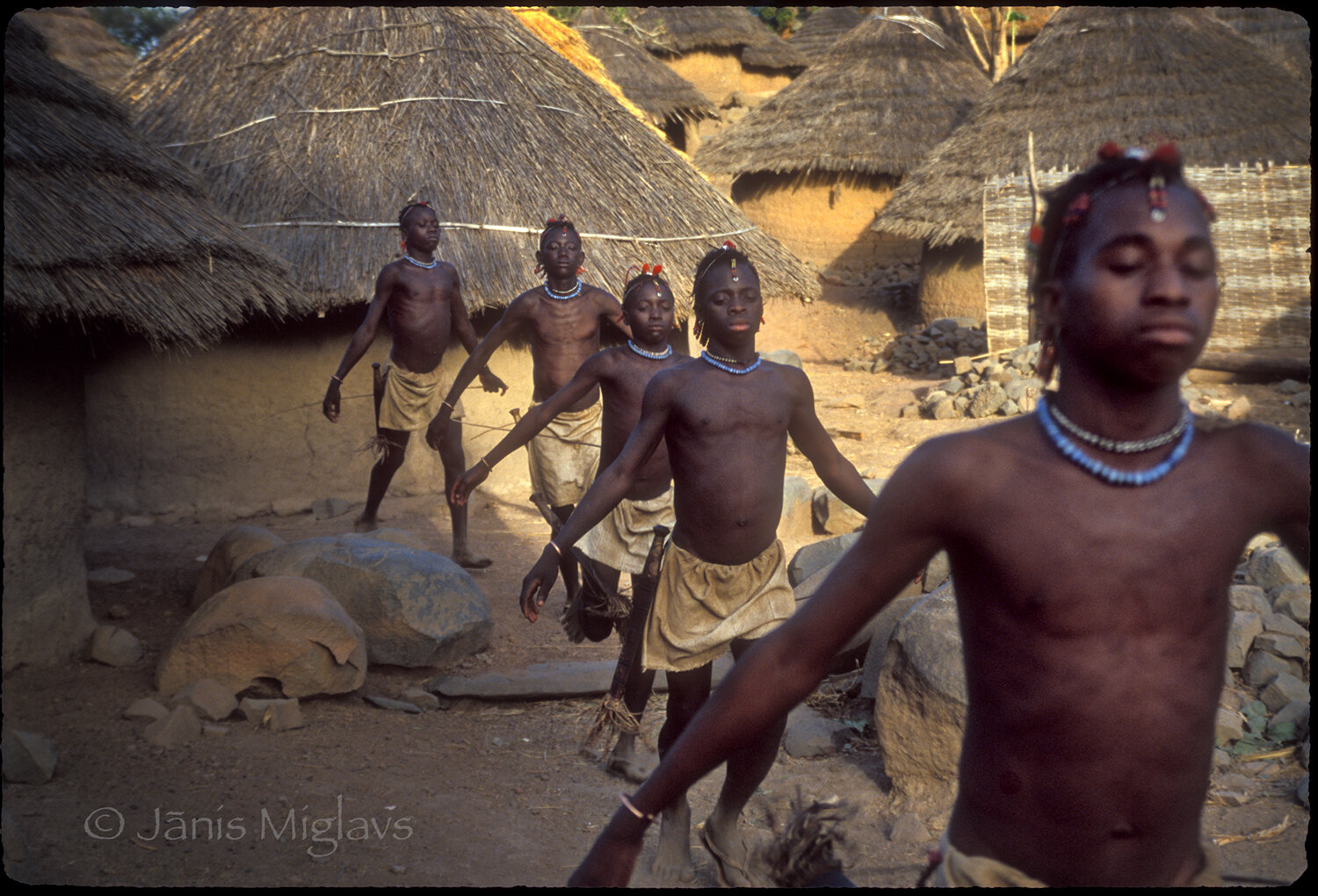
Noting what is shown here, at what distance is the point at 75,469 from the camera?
15.2 feet

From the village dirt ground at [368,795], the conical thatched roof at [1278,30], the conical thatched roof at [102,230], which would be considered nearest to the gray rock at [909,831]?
the village dirt ground at [368,795]

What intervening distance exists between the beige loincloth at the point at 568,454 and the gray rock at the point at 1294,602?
123 inches

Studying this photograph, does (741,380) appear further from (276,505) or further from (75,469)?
(276,505)

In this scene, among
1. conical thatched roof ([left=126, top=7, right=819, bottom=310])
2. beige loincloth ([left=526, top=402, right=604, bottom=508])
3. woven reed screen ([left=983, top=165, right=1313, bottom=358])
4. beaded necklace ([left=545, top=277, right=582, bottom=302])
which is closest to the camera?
beige loincloth ([left=526, top=402, right=604, bottom=508])

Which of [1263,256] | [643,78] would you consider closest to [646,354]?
[1263,256]

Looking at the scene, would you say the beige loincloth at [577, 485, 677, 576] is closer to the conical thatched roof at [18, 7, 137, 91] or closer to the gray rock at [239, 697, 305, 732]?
the gray rock at [239, 697, 305, 732]

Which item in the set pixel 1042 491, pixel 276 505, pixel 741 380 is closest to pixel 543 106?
pixel 276 505

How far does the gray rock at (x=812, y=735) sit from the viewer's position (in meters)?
4.11

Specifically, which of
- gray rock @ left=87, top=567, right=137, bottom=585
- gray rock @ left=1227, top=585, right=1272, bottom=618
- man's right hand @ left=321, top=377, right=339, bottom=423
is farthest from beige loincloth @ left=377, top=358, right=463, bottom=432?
gray rock @ left=1227, top=585, right=1272, bottom=618

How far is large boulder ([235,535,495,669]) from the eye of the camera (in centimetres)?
484

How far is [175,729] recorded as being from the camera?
3.95 m

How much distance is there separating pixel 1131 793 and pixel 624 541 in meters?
2.83

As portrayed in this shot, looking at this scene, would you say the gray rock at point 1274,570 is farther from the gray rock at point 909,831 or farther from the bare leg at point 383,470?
the bare leg at point 383,470

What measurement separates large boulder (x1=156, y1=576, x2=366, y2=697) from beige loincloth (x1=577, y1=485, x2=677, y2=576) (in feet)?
3.90
